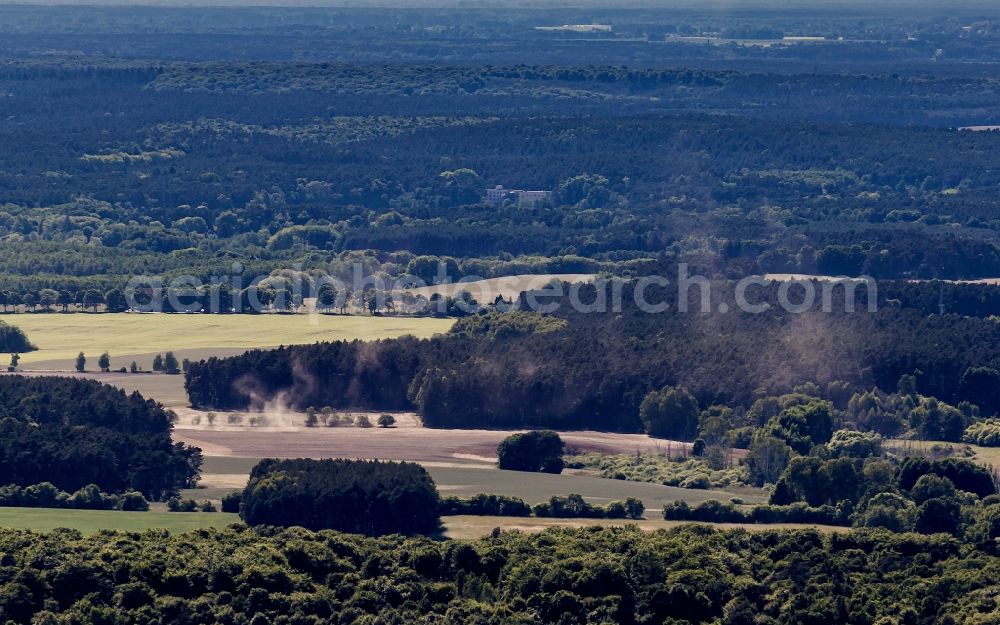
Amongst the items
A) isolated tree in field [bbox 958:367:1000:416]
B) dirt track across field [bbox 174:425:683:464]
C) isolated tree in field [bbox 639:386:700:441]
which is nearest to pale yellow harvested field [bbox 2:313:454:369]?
dirt track across field [bbox 174:425:683:464]

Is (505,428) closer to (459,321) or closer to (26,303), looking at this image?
(459,321)

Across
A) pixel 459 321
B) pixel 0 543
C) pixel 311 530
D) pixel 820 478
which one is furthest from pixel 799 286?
pixel 0 543

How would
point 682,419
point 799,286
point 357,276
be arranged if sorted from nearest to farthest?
1. point 682,419
2. point 799,286
3. point 357,276

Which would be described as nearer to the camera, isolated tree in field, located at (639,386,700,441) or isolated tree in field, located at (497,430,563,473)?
isolated tree in field, located at (497,430,563,473)

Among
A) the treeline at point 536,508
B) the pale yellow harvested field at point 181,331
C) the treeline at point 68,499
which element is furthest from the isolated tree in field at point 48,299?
the treeline at point 536,508

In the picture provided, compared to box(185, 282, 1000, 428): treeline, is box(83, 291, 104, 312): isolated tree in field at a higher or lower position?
lower

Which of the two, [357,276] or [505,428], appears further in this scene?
[357,276]

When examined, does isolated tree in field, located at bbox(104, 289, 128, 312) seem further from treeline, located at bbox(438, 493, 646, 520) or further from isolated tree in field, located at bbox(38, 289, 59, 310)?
treeline, located at bbox(438, 493, 646, 520)
